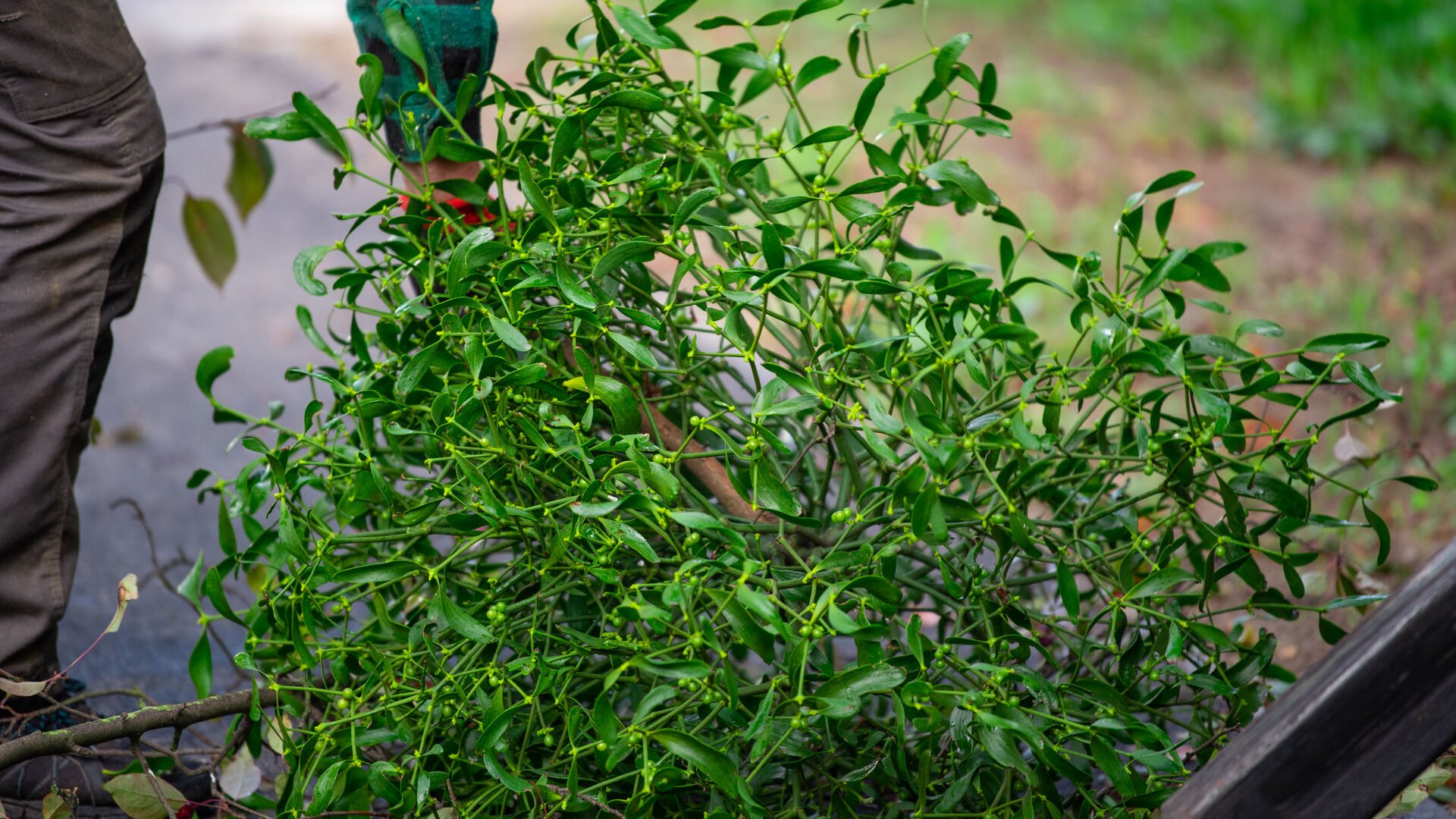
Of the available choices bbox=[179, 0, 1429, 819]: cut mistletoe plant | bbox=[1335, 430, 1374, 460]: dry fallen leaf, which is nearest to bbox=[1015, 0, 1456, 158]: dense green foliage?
bbox=[1335, 430, 1374, 460]: dry fallen leaf

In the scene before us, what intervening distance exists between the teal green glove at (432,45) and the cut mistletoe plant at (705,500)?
5 centimetres

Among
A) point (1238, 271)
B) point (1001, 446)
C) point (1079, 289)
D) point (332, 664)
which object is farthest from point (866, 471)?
point (1238, 271)

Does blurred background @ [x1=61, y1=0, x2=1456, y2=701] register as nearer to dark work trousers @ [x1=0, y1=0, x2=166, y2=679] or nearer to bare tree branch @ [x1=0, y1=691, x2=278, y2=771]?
dark work trousers @ [x1=0, y1=0, x2=166, y2=679]

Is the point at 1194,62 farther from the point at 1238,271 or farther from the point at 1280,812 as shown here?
the point at 1280,812

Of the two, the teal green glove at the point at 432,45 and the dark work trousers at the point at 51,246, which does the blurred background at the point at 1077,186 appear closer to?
the dark work trousers at the point at 51,246

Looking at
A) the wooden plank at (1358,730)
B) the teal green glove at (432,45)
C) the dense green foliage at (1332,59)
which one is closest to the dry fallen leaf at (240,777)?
the teal green glove at (432,45)

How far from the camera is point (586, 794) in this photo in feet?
3.66

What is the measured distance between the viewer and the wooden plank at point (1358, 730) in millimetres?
931

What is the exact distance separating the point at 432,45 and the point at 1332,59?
12.9ft

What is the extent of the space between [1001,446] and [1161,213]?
16.1 inches

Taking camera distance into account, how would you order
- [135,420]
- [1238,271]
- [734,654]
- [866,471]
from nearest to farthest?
1. [734,654]
2. [866,471]
3. [135,420]
4. [1238,271]

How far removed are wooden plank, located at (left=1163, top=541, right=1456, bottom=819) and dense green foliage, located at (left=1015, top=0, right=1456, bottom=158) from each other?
Result: 3505mm

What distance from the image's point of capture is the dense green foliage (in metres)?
3.95

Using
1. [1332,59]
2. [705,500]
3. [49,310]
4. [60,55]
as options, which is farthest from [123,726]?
[1332,59]
